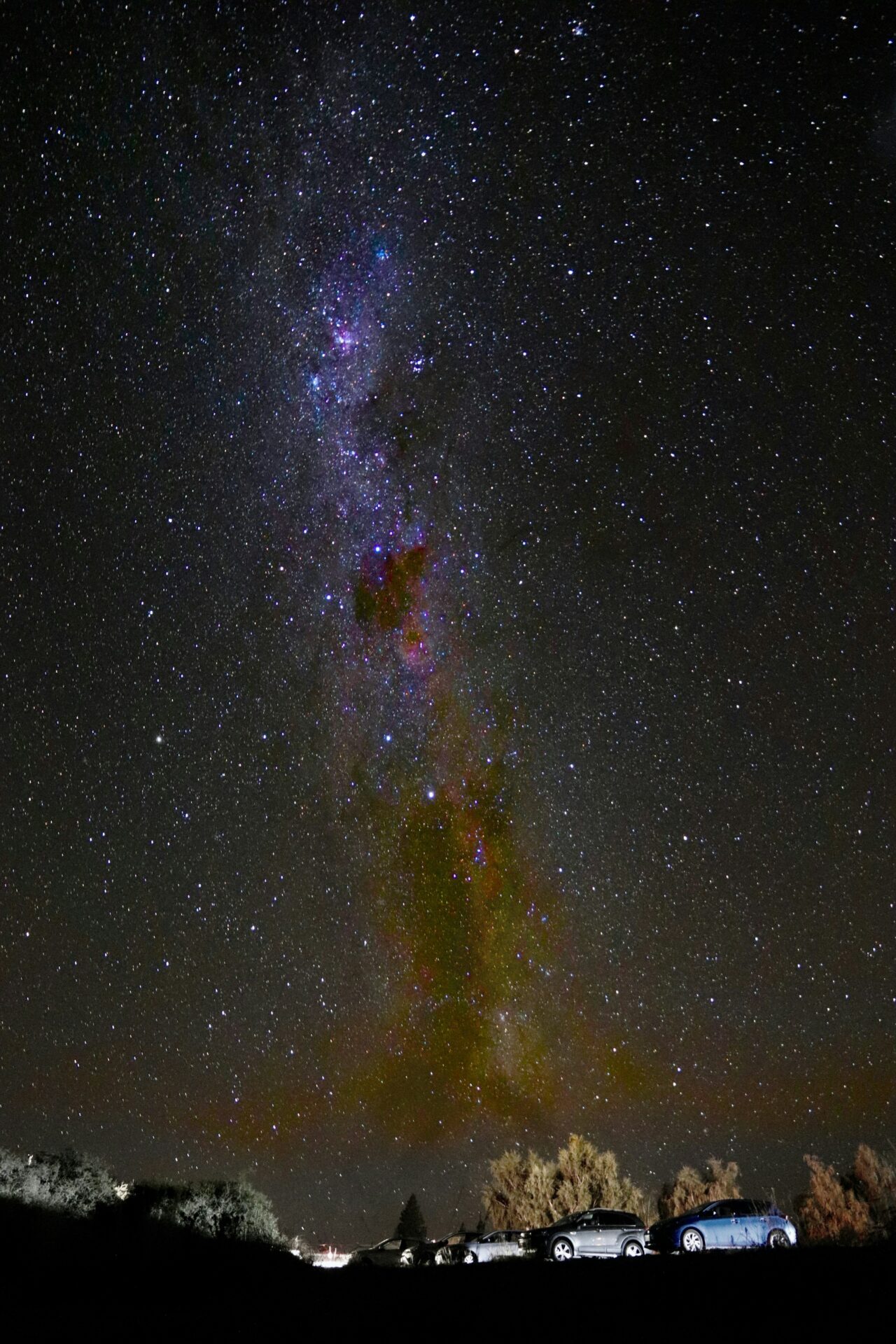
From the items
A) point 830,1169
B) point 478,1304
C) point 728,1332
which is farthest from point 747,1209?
point 830,1169

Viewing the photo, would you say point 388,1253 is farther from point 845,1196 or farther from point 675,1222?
point 845,1196

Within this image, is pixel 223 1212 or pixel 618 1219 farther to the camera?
pixel 223 1212

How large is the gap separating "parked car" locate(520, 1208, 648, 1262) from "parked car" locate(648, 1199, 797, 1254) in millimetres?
697

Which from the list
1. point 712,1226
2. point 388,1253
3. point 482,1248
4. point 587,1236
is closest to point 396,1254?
point 388,1253

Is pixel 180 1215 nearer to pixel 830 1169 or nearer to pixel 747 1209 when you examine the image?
pixel 747 1209

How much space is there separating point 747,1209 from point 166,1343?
13.2 metres

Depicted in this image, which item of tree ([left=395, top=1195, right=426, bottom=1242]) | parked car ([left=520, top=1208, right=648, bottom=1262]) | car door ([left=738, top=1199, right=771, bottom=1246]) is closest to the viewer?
car door ([left=738, top=1199, right=771, bottom=1246])

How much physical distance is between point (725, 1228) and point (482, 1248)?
543 centimetres

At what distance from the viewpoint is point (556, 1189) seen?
3325 centimetres

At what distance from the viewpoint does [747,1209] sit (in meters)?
17.8

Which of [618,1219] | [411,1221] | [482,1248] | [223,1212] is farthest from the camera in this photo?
[411,1221]

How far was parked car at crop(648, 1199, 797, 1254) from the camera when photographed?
1694 centimetres

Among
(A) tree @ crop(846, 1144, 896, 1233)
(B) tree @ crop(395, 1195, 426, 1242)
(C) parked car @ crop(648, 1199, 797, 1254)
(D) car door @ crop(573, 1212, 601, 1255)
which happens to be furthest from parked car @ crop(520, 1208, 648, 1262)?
(B) tree @ crop(395, 1195, 426, 1242)

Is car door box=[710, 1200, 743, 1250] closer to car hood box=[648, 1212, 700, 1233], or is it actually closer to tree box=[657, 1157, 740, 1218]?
car hood box=[648, 1212, 700, 1233]
